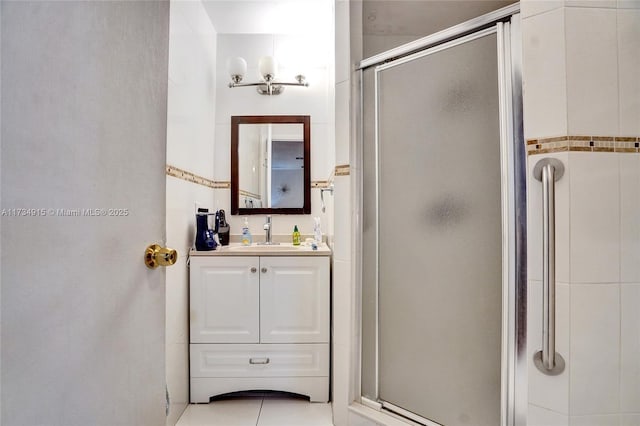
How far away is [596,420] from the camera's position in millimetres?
740

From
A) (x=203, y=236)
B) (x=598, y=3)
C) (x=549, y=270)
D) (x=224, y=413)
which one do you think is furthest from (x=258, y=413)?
(x=598, y=3)

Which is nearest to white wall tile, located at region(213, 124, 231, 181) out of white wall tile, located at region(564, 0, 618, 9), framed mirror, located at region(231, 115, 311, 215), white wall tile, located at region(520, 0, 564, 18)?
framed mirror, located at region(231, 115, 311, 215)

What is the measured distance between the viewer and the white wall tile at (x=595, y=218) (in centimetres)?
74

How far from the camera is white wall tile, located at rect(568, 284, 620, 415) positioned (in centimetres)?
74

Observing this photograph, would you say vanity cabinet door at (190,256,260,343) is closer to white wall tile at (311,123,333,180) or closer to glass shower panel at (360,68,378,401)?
glass shower panel at (360,68,378,401)

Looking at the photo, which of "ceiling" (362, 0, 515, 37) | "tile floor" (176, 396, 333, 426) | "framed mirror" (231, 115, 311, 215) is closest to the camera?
"tile floor" (176, 396, 333, 426)

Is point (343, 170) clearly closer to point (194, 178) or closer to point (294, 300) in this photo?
point (294, 300)

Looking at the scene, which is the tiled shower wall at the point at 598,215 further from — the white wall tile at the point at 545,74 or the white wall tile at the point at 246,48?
Answer: the white wall tile at the point at 246,48

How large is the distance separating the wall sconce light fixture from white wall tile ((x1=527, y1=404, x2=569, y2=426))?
2125mm

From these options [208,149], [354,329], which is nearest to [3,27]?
[354,329]

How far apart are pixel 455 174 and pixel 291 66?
5.23ft

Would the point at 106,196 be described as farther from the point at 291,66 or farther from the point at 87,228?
the point at 291,66

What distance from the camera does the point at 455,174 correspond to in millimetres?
1125

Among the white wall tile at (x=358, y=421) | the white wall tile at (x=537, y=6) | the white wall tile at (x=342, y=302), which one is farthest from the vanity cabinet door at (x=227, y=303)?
the white wall tile at (x=537, y=6)
